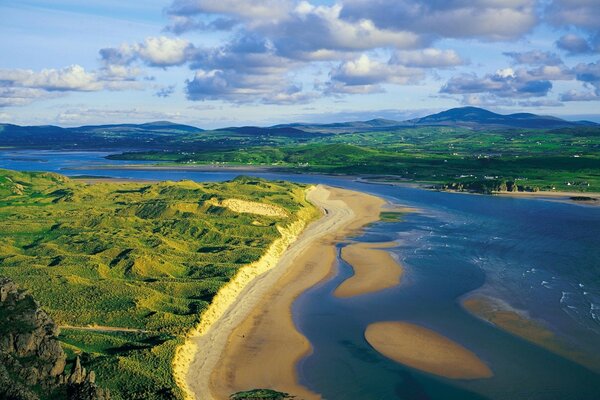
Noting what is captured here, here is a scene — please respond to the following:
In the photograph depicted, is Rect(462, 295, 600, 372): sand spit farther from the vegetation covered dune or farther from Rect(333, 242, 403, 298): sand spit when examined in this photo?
the vegetation covered dune

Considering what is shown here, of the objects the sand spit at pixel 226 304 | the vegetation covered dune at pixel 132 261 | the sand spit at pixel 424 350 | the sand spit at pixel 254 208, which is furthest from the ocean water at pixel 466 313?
the sand spit at pixel 254 208

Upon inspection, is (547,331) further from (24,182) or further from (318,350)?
(24,182)

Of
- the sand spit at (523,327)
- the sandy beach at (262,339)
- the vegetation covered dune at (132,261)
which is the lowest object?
the sandy beach at (262,339)

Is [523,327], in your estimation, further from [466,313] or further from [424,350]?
[424,350]

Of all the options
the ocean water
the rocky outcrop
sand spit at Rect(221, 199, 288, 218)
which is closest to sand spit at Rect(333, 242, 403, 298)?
the ocean water

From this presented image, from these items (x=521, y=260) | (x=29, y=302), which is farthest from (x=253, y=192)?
(x=29, y=302)

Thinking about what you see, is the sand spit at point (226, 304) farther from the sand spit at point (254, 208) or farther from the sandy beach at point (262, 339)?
the sand spit at point (254, 208)
